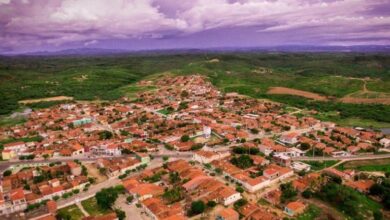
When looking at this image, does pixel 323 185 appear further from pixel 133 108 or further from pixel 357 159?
pixel 133 108

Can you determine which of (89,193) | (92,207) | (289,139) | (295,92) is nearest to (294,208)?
(92,207)

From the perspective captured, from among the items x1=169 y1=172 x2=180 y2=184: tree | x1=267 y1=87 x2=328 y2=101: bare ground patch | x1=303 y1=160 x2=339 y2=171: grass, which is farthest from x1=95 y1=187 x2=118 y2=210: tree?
x1=267 y1=87 x2=328 y2=101: bare ground patch

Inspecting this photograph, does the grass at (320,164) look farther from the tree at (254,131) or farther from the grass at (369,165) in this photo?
the tree at (254,131)

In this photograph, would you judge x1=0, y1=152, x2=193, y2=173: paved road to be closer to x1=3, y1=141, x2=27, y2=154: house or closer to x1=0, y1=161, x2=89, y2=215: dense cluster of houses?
x1=0, y1=161, x2=89, y2=215: dense cluster of houses

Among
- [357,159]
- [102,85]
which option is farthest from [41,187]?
[102,85]

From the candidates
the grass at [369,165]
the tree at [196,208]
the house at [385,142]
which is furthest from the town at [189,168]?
the grass at [369,165]

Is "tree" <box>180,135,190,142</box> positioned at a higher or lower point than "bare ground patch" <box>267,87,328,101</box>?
higher
